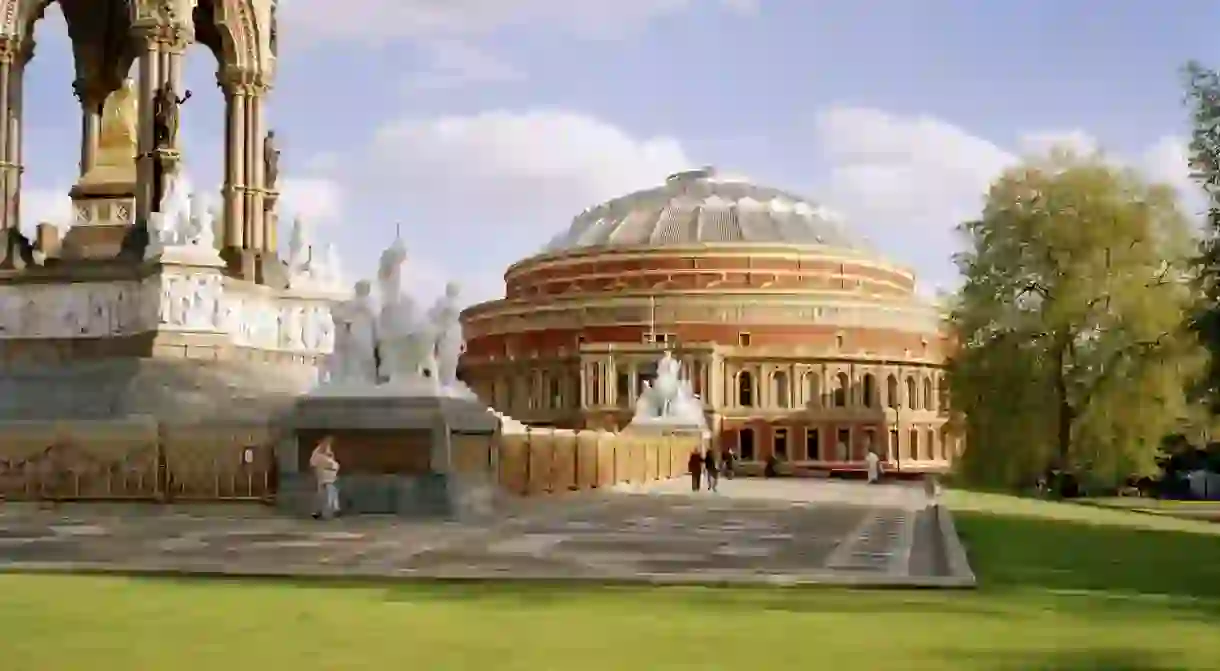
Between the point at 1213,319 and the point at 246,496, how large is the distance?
17.1 m

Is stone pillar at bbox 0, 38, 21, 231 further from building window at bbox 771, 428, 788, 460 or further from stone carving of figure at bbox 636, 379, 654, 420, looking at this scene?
building window at bbox 771, 428, 788, 460

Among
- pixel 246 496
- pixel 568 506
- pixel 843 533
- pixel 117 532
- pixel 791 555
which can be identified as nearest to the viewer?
pixel 791 555

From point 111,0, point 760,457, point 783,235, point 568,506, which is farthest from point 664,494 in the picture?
point 783,235

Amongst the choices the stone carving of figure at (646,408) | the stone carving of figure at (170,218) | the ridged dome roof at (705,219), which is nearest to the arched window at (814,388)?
the ridged dome roof at (705,219)

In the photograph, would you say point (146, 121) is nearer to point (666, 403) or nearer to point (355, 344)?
point (355, 344)

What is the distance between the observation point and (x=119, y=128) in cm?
3259

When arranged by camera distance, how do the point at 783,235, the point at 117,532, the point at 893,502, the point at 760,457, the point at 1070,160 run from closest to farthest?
the point at 117,532, the point at 893,502, the point at 1070,160, the point at 760,457, the point at 783,235

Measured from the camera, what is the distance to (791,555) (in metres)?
15.3

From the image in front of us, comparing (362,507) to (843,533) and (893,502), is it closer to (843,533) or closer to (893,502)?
(843,533)

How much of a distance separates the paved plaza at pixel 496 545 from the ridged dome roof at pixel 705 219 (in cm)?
8352

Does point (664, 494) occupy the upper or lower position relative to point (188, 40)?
lower

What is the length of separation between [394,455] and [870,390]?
81622 mm

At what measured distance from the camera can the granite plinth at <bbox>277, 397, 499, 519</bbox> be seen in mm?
19984

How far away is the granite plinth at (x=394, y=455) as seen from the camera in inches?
787
